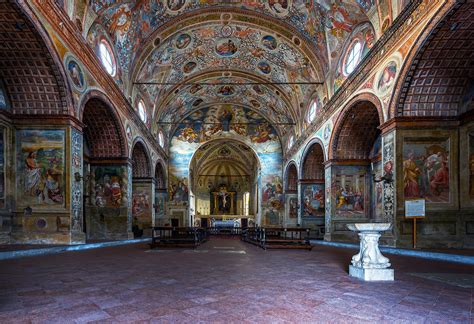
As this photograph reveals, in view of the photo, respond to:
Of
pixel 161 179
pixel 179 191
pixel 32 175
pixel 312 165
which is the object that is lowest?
pixel 179 191

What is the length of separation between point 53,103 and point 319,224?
687 inches

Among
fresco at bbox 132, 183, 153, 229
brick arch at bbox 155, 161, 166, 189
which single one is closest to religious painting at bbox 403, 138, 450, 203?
fresco at bbox 132, 183, 153, 229

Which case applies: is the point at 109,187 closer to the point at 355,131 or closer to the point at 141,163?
the point at 141,163

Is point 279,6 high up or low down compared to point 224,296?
up

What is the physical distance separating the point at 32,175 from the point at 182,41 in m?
12.4

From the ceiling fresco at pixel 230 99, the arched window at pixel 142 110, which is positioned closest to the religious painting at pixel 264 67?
the ceiling fresco at pixel 230 99

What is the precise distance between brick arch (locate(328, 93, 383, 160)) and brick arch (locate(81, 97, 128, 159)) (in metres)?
10.8

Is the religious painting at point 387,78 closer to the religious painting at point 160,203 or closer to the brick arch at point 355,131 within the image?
the brick arch at point 355,131

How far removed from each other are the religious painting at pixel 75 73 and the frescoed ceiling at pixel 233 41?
198 cm

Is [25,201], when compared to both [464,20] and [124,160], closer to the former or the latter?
[124,160]

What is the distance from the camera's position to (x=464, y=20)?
8523 millimetres

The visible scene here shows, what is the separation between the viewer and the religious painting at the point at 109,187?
55.3 ft

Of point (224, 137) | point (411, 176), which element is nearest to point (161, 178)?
point (224, 137)

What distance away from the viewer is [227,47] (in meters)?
21.8
